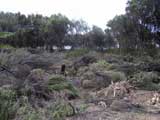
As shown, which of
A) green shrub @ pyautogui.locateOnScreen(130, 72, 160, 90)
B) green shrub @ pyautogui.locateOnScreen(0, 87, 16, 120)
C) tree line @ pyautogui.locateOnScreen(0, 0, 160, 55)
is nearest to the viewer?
green shrub @ pyautogui.locateOnScreen(0, 87, 16, 120)

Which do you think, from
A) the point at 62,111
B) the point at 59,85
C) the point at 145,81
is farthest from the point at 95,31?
the point at 62,111

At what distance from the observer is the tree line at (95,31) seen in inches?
1197

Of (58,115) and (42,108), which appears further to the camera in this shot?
(42,108)

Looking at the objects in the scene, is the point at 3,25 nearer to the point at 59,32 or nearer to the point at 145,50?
the point at 59,32

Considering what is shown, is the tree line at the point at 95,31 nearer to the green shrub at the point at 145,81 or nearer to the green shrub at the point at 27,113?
the green shrub at the point at 145,81

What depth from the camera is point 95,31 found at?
151 feet

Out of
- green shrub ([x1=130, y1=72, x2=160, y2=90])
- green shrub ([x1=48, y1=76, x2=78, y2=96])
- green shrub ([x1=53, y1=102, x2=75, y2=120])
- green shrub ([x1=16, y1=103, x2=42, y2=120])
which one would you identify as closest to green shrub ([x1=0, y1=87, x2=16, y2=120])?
green shrub ([x1=16, y1=103, x2=42, y2=120])

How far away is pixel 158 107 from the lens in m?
7.94

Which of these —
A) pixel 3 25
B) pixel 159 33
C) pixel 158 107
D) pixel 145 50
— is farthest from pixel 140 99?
pixel 3 25

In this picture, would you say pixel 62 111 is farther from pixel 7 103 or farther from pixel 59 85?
pixel 59 85

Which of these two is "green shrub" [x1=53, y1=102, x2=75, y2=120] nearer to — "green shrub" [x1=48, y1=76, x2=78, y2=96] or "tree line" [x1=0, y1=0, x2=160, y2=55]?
A: "green shrub" [x1=48, y1=76, x2=78, y2=96]

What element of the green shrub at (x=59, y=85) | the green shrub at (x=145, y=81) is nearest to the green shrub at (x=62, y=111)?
the green shrub at (x=59, y=85)

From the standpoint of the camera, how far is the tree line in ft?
99.8

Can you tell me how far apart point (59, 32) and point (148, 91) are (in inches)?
1305
